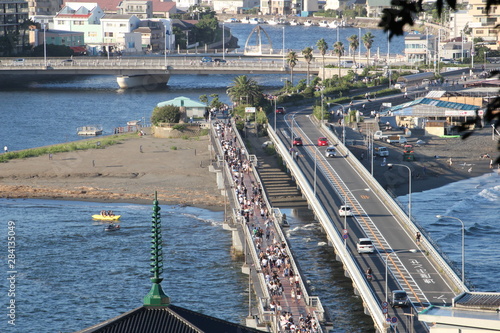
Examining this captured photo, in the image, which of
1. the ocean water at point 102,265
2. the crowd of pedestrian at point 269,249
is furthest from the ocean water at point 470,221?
the ocean water at point 102,265

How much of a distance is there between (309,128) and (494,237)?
41490mm

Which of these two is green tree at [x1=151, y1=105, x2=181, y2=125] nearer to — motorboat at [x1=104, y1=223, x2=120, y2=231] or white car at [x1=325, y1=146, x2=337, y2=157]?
white car at [x1=325, y1=146, x2=337, y2=157]

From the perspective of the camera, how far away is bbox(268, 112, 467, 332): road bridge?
160ft

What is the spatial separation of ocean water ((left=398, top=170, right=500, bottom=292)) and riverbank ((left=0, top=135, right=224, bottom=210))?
17381mm

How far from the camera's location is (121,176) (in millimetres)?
91250

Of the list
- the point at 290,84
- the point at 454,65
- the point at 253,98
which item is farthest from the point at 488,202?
the point at 454,65

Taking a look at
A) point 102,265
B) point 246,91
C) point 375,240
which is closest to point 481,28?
point 246,91

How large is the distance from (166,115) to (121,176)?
2293 centimetres

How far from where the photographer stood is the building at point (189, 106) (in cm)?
12006

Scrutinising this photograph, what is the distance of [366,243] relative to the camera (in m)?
58.8

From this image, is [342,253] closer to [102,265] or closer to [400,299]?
[400,299]

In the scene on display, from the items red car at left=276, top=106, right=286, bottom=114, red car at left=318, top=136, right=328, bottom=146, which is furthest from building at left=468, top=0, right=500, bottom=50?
red car at left=318, top=136, right=328, bottom=146

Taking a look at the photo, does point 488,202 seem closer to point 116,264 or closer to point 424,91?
point 116,264

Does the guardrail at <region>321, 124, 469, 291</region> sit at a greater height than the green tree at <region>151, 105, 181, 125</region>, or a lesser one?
lesser
